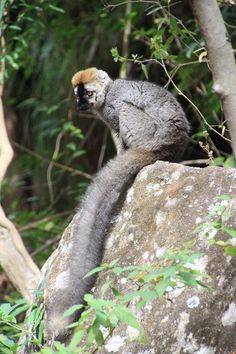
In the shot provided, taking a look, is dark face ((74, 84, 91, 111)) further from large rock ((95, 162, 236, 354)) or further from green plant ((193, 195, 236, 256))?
green plant ((193, 195, 236, 256))

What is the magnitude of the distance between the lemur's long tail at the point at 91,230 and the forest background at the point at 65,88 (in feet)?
6.84

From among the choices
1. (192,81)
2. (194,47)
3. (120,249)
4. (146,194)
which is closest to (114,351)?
(120,249)

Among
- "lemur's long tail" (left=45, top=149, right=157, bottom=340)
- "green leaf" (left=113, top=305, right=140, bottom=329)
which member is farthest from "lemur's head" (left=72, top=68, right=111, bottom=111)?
"green leaf" (left=113, top=305, right=140, bottom=329)

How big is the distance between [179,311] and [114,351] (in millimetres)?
384

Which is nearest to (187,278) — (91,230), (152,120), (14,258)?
(91,230)

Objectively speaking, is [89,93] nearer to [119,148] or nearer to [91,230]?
[119,148]

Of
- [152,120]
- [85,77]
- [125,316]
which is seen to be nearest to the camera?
[125,316]

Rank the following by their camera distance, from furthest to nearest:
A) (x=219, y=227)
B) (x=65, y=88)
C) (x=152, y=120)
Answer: (x=65, y=88) < (x=152, y=120) < (x=219, y=227)

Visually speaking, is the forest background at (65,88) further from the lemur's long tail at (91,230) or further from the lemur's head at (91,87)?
the lemur's long tail at (91,230)

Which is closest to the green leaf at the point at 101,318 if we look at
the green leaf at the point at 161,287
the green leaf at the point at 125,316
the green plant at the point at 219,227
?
the green leaf at the point at 125,316

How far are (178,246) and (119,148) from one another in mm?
1744

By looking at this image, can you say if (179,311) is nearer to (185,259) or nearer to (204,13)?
(185,259)

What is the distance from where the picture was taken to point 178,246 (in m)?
3.34

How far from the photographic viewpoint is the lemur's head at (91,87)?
17.4 ft
